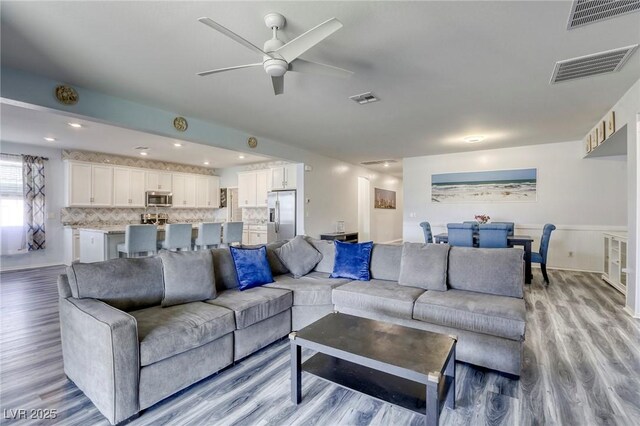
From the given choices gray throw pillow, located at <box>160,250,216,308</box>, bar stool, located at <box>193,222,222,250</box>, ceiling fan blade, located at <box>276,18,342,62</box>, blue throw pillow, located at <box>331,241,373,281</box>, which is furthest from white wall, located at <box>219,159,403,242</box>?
ceiling fan blade, located at <box>276,18,342,62</box>

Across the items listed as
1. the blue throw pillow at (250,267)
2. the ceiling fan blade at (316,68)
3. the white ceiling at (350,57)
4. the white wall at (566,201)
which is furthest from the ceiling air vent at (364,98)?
the white wall at (566,201)

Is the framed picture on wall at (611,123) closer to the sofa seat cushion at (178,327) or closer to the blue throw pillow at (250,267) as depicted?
the blue throw pillow at (250,267)

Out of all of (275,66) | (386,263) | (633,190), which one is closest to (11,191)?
(275,66)

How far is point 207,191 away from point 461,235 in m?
7.45

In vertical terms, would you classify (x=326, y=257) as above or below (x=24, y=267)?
above

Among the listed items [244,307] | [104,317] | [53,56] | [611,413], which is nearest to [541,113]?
[611,413]

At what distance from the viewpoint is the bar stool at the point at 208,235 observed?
17.6 ft

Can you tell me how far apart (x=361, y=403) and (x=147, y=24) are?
308 centimetres

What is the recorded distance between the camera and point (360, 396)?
1999mm

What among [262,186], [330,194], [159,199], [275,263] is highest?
[262,186]

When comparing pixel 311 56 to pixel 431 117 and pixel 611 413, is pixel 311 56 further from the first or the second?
pixel 611 413

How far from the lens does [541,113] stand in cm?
418

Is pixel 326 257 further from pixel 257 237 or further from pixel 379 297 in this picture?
pixel 257 237

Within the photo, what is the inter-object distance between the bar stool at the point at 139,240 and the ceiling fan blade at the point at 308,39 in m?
3.88
